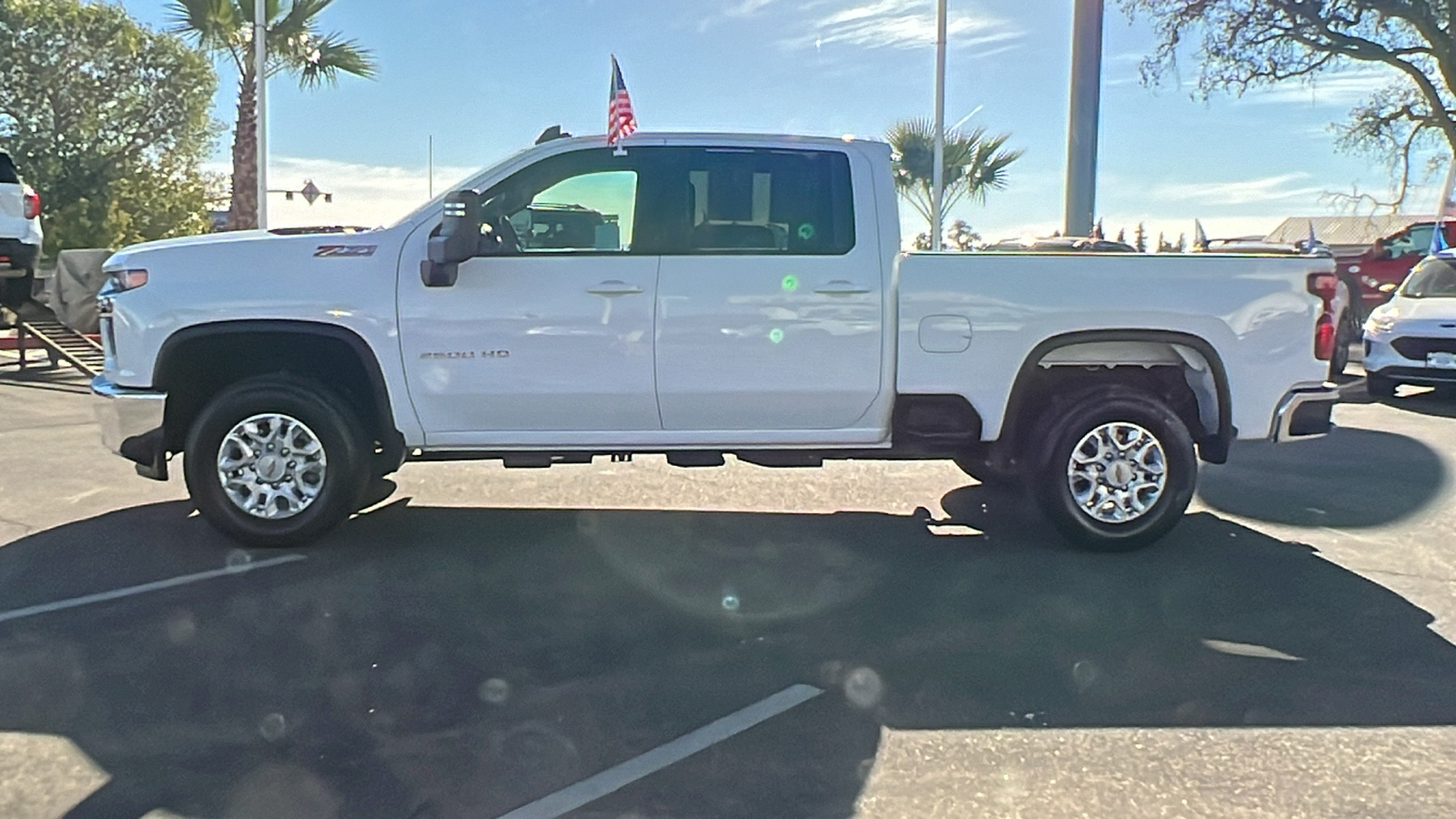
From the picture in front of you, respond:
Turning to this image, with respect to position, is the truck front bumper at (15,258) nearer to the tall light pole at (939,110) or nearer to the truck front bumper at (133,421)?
the truck front bumper at (133,421)

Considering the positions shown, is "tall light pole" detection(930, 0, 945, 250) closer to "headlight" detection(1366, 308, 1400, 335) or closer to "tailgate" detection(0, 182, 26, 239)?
"headlight" detection(1366, 308, 1400, 335)

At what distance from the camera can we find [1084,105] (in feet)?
65.7

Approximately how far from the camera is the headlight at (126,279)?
5.43 meters

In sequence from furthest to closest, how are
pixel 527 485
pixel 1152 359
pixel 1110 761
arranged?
1. pixel 527 485
2. pixel 1152 359
3. pixel 1110 761

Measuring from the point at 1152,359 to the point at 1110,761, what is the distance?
2862 mm

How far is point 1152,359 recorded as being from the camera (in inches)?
230

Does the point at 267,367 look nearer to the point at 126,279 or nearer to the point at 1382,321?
the point at 126,279

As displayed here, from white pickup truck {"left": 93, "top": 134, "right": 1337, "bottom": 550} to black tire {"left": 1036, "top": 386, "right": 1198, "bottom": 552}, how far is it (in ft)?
0.05

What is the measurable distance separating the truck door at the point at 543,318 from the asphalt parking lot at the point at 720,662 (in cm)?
73

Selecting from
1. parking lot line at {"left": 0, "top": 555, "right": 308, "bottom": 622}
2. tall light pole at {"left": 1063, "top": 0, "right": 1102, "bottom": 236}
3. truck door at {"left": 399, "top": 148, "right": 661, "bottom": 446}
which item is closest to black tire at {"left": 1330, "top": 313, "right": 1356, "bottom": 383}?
tall light pole at {"left": 1063, "top": 0, "right": 1102, "bottom": 236}

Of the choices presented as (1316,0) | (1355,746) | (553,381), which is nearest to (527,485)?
(553,381)

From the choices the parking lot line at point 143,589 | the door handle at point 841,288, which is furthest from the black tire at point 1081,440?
the parking lot line at point 143,589

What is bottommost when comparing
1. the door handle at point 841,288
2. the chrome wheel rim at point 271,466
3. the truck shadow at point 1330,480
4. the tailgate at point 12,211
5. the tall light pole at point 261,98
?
the truck shadow at point 1330,480

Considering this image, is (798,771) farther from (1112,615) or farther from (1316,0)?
(1316,0)
